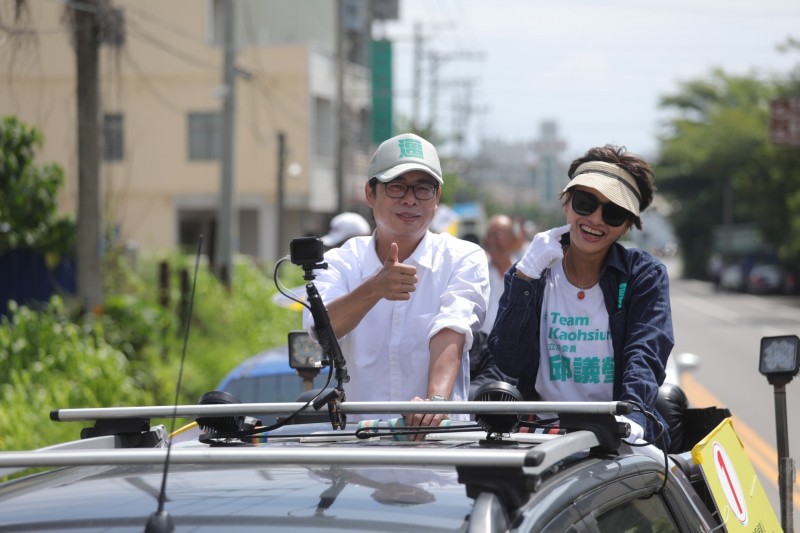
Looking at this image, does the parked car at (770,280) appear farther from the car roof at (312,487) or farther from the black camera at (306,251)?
the car roof at (312,487)

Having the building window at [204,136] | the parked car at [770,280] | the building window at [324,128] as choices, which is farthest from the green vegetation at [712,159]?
the building window at [204,136]

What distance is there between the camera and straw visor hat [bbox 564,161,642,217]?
13.4ft

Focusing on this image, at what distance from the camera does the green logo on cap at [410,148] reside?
160 inches

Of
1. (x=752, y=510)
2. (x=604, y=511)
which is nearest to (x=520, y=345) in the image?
(x=752, y=510)

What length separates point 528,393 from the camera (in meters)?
4.25

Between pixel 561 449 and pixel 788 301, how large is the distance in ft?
175

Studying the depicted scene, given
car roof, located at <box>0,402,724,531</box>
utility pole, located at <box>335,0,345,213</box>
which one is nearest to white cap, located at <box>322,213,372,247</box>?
car roof, located at <box>0,402,724,531</box>

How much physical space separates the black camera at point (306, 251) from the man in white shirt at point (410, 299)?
1.72 feet

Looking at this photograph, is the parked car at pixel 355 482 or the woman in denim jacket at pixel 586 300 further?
the woman in denim jacket at pixel 586 300

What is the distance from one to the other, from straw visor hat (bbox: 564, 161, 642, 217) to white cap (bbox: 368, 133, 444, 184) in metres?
0.47

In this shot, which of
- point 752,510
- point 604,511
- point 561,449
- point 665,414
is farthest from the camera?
point 665,414

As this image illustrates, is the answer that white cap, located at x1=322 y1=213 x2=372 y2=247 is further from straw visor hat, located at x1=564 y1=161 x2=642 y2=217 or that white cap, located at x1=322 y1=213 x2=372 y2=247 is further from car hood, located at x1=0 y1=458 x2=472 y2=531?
car hood, located at x1=0 y1=458 x2=472 y2=531

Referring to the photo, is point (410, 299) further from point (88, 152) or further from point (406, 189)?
point (88, 152)

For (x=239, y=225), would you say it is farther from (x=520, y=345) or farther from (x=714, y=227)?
(x=714, y=227)
